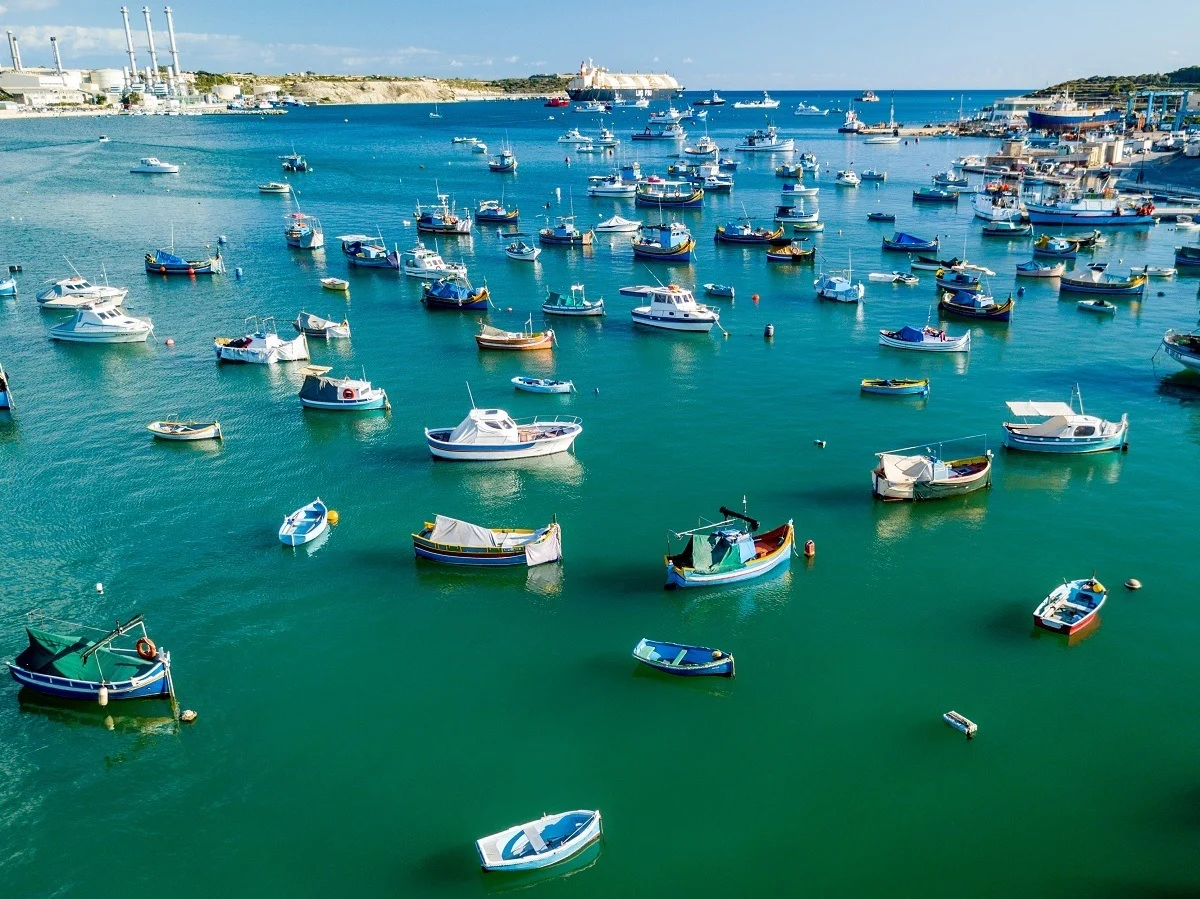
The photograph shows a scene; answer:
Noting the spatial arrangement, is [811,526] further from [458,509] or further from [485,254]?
[485,254]

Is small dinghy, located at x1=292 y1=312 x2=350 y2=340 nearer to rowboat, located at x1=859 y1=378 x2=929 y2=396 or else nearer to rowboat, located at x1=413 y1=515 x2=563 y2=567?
rowboat, located at x1=413 y1=515 x2=563 y2=567

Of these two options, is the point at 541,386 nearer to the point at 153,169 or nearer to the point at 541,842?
the point at 541,842

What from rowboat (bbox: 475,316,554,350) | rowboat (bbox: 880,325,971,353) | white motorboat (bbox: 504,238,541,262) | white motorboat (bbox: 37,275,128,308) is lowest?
rowboat (bbox: 880,325,971,353)

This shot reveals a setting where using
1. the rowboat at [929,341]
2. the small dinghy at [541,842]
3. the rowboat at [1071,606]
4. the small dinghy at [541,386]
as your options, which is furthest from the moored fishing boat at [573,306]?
the small dinghy at [541,842]

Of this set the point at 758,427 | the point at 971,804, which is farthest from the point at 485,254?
the point at 971,804

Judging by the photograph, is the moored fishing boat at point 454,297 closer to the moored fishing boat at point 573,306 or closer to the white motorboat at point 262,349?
the moored fishing boat at point 573,306

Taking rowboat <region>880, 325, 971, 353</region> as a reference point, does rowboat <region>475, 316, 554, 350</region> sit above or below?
above

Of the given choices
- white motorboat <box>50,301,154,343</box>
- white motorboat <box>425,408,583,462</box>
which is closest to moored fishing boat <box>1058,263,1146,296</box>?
white motorboat <box>425,408,583,462</box>
